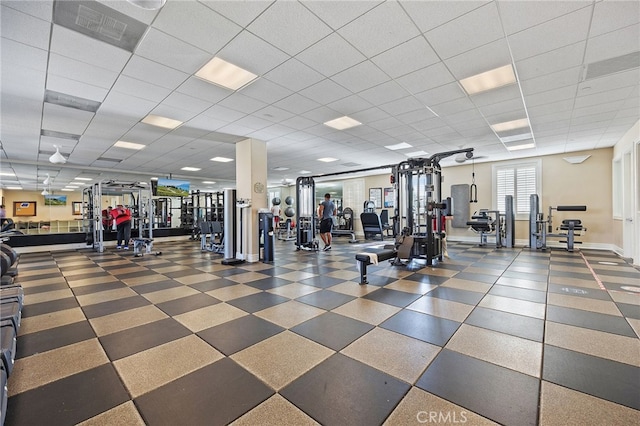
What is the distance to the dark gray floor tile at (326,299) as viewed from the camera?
3328mm

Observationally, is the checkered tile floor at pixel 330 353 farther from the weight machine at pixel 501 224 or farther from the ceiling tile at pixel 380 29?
the weight machine at pixel 501 224

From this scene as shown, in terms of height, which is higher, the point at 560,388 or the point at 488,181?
the point at 488,181

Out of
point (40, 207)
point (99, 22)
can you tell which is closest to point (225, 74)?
point (99, 22)

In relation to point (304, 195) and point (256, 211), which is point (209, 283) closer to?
point (256, 211)

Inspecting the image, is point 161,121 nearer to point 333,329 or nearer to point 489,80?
point 333,329

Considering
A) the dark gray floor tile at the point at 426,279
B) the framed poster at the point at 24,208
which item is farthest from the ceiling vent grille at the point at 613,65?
the framed poster at the point at 24,208

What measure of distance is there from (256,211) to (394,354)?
5.16 m

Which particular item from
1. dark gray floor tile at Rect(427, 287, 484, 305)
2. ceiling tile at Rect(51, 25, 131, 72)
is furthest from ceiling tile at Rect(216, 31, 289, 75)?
dark gray floor tile at Rect(427, 287, 484, 305)

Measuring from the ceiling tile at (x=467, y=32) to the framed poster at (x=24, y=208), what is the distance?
1035 inches

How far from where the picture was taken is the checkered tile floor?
1571 millimetres

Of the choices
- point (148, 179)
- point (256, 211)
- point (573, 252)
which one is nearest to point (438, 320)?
point (256, 211)

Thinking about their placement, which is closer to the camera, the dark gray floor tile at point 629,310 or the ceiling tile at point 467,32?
the ceiling tile at point 467,32

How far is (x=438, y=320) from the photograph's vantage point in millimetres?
2840

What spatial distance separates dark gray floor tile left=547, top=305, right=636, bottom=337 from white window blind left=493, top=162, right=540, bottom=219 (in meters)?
7.60
